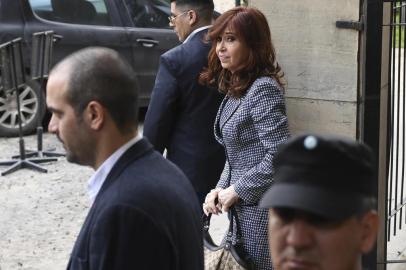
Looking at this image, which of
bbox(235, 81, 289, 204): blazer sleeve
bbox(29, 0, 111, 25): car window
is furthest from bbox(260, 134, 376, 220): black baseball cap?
bbox(29, 0, 111, 25): car window

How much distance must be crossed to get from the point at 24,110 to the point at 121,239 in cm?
715

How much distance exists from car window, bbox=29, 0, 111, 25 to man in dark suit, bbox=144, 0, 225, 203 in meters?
5.22

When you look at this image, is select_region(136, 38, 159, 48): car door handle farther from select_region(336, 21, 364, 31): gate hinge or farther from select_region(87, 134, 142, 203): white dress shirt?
select_region(87, 134, 142, 203): white dress shirt

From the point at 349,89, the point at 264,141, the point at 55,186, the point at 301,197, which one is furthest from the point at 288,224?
the point at 55,186

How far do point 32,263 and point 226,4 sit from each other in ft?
42.1

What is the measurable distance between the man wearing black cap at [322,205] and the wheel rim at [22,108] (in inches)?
301

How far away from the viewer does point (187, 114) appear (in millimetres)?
4109

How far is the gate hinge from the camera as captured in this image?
172 inches

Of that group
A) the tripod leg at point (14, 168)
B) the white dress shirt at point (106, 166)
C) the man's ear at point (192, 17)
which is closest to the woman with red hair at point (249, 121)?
the man's ear at point (192, 17)

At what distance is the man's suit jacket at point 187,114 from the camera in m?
4.04

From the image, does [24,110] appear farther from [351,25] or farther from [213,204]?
[213,204]

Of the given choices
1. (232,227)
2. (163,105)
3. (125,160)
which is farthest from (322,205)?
(163,105)

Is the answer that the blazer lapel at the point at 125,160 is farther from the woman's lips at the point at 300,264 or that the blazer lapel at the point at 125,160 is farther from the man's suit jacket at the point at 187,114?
the man's suit jacket at the point at 187,114

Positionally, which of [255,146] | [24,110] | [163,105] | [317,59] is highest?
[317,59]
